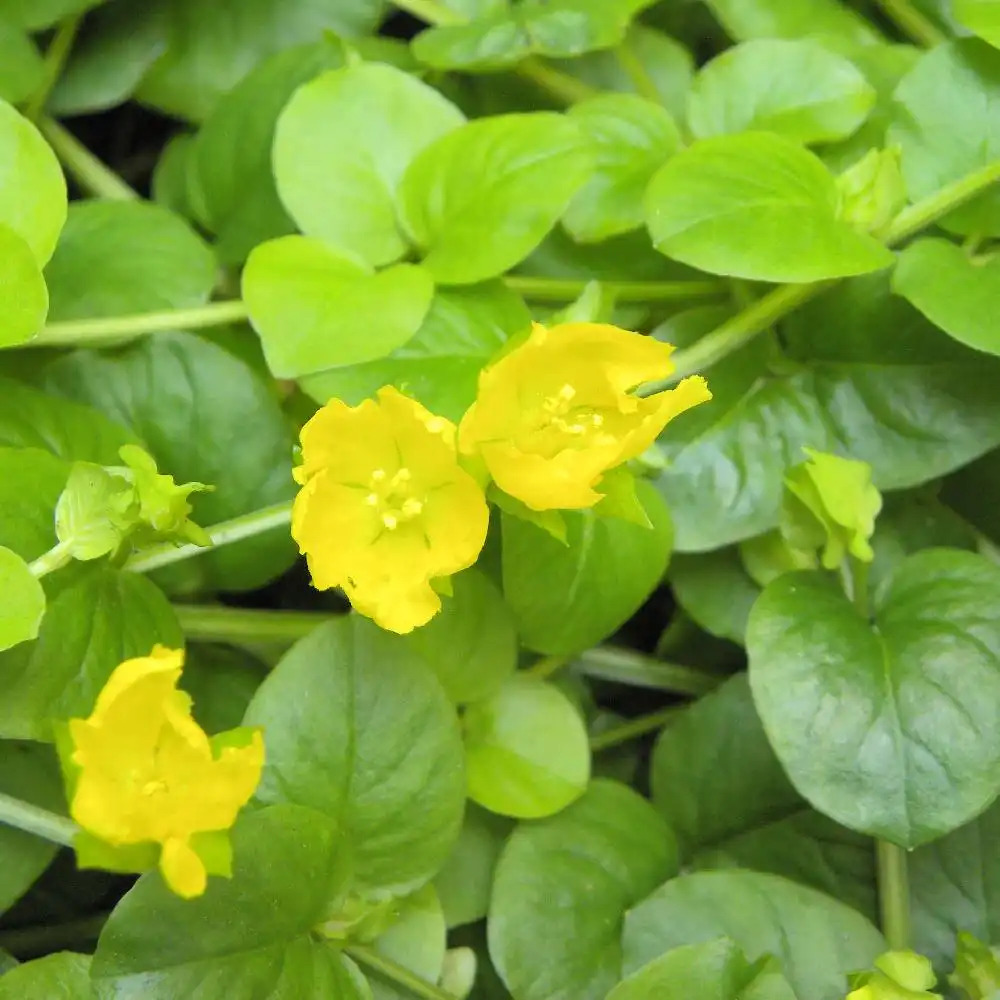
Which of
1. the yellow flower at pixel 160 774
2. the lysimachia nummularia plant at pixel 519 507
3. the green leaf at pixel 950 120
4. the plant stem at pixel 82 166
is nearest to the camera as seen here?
the yellow flower at pixel 160 774

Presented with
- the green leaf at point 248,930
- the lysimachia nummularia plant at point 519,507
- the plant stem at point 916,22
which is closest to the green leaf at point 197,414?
the lysimachia nummularia plant at point 519,507

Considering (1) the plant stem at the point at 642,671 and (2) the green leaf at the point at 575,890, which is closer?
(2) the green leaf at the point at 575,890

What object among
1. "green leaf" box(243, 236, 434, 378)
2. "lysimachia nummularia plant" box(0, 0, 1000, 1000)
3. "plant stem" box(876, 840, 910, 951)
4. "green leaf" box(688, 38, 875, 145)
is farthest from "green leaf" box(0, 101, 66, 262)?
"plant stem" box(876, 840, 910, 951)

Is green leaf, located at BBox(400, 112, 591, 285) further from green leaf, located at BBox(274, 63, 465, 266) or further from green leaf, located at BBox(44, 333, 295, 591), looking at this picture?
green leaf, located at BBox(44, 333, 295, 591)

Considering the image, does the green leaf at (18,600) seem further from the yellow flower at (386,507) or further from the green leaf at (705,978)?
the green leaf at (705,978)

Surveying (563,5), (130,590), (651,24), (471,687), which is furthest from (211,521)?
(651,24)

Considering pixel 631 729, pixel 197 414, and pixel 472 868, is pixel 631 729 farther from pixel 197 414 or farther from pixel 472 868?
pixel 197 414
